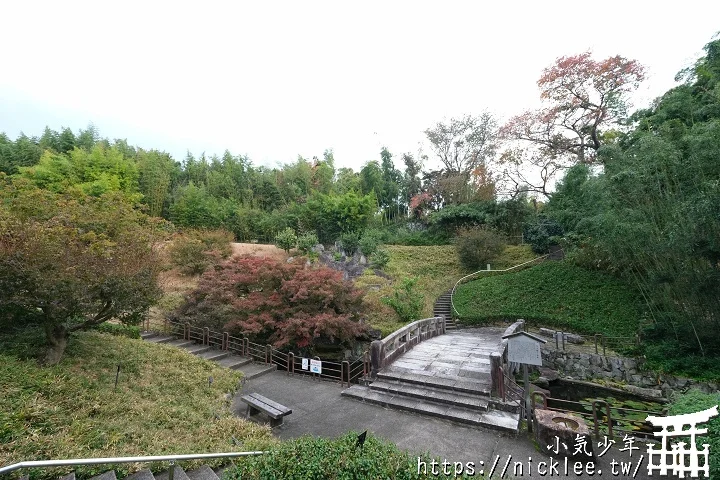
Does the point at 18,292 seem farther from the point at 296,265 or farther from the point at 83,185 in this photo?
the point at 83,185

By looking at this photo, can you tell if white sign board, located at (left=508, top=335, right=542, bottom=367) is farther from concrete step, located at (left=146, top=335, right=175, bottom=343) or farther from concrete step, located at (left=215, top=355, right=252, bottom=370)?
concrete step, located at (left=146, top=335, right=175, bottom=343)

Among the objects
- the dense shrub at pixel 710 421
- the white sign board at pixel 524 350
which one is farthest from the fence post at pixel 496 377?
the dense shrub at pixel 710 421

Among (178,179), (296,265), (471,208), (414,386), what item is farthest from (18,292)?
(178,179)

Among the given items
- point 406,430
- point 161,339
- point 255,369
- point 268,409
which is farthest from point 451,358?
point 161,339

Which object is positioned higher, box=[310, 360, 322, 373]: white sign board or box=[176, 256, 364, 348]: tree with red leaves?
box=[176, 256, 364, 348]: tree with red leaves

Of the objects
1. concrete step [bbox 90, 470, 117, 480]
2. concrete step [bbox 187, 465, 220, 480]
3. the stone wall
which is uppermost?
concrete step [bbox 90, 470, 117, 480]

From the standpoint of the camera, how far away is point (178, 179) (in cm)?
2602

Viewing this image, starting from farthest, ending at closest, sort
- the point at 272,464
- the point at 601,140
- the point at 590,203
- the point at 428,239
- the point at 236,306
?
the point at 428,239 → the point at 601,140 → the point at 590,203 → the point at 236,306 → the point at 272,464

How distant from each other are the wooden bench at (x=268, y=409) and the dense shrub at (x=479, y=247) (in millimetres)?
15169

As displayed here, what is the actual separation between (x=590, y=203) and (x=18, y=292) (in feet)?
46.5

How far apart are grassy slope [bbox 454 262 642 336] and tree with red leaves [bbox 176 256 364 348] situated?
23.5 ft

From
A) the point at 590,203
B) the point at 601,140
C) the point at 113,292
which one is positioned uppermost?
the point at 601,140

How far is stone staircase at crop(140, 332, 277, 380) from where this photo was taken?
8.45m

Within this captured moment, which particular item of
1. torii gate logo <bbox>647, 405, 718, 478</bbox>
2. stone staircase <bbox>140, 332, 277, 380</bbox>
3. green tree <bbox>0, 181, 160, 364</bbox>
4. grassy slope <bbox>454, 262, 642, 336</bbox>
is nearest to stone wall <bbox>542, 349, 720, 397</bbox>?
grassy slope <bbox>454, 262, 642, 336</bbox>
